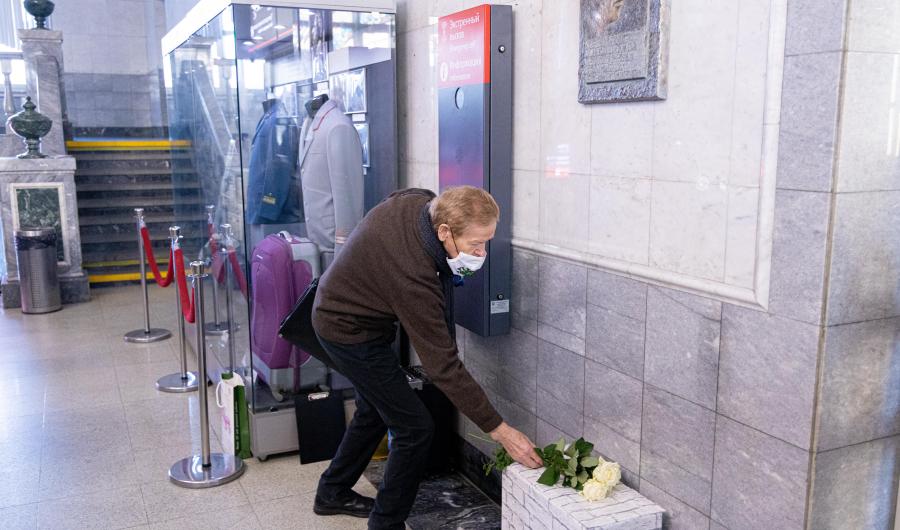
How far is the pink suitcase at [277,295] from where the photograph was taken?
3982 millimetres

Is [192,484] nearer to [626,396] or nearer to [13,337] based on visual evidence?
[626,396]

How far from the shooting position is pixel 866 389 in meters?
2.13

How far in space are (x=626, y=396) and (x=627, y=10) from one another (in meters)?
1.23

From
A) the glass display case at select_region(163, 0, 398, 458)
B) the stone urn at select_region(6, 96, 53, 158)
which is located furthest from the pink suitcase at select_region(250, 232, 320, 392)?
the stone urn at select_region(6, 96, 53, 158)

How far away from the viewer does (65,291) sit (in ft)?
24.7

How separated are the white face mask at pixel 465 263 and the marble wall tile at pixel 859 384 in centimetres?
113

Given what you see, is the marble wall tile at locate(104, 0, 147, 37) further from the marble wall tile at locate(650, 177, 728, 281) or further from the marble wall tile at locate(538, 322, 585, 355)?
the marble wall tile at locate(650, 177, 728, 281)

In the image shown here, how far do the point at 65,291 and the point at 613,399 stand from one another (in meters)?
6.23

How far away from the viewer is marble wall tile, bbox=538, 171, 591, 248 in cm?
292

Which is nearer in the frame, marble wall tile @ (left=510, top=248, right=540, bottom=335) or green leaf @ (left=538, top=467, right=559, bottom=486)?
green leaf @ (left=538, top=467, right=559, bottom=486)

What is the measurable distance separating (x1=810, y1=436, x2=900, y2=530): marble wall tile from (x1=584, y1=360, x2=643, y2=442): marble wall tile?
26.2 inches

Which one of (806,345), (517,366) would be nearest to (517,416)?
(517,366)

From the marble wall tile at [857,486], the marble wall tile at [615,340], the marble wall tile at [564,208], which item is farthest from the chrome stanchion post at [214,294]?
the marble wall tile at [857,486]

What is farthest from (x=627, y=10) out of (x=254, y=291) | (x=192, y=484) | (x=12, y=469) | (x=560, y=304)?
(x=12, y=469)
